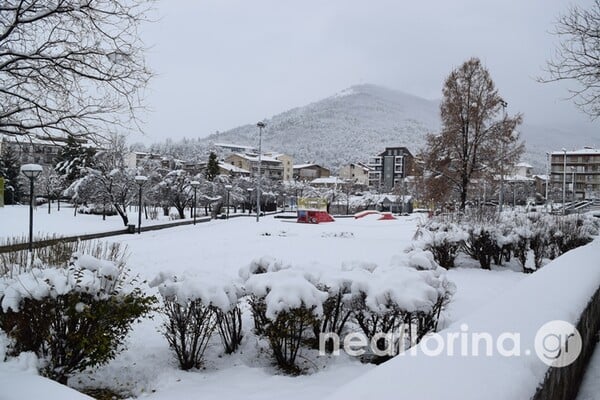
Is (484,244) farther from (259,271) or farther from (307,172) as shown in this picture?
(307,172)

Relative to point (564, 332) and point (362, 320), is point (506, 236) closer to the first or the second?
point (362, 320)

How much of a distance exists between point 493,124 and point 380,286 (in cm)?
1954

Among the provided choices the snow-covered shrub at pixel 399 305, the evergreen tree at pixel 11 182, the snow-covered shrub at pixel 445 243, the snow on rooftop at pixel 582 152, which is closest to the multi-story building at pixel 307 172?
the snow on rooftop at pixel 582 152

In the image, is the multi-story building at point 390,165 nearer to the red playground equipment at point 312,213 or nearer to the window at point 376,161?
the window at point 376,161

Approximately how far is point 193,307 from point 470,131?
20154mm

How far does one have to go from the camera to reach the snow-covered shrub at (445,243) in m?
11.6

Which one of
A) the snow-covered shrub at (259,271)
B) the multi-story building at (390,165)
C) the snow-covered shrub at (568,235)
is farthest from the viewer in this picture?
the multi-story building at (390,165)

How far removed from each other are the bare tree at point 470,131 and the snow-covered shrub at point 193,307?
1841cm

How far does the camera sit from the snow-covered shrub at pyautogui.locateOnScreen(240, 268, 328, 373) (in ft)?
15.2

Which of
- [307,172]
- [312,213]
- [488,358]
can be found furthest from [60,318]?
[307,172]

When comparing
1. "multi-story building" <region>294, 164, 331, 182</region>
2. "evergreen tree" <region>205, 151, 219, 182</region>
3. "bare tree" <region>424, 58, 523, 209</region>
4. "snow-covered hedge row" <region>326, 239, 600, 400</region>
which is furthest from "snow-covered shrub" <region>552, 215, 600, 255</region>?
"multi-story building" <region>294, 164, 331, 182</region>

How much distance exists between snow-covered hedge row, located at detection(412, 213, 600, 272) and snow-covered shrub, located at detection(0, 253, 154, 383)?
29.7ft

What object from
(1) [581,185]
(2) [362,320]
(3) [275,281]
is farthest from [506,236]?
(1) [581,185]

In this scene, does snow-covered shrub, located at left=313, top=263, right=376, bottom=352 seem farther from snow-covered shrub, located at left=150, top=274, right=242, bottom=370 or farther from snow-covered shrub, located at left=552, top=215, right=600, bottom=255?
snow-covered shrub, located at left=552, top=215, right=600, bottom=255
